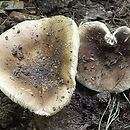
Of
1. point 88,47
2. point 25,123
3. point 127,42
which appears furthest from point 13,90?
point 127,42

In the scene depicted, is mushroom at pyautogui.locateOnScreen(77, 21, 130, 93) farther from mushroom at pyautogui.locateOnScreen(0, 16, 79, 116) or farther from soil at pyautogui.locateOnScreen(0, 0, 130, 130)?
→ mushroom at pyautogui.locateOnScreen(0, 16, 79, 116)

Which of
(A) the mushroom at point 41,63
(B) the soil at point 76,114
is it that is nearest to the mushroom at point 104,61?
(B) the soil at point 76,114

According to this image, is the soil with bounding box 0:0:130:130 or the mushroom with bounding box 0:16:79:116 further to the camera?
the soil with bounding box 0:0:130:130

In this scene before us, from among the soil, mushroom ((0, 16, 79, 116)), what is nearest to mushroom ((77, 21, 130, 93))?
the soil

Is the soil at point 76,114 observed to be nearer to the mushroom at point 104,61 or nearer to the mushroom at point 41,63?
the mushroom at point 104,61

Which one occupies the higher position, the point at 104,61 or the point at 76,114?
the point at 104,61

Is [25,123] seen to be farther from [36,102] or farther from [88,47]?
[88,47]
